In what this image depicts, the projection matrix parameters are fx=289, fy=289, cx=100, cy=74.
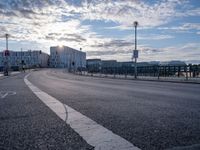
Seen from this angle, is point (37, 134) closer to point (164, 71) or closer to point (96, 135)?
point (96, 135)

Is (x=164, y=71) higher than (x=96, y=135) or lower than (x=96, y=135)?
higher

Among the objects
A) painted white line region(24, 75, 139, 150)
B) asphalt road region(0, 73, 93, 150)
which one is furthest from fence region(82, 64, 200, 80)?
asphalt road region(0, 73, 93, 150)

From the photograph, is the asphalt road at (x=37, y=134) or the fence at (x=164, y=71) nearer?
the asphalt road at (x=37, y=134)

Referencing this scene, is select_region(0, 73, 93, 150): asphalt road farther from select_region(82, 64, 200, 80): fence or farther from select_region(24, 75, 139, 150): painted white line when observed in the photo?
select_region(82, 64, 200, 80): fence

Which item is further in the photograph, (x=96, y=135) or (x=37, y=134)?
(x=37, y=134)

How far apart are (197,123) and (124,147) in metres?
2.24

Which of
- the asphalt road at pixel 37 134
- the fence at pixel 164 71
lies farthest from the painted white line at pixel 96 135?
the fence at pixel 164 71

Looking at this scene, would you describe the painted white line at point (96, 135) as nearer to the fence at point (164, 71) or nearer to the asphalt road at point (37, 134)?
the asphalt road at point (37, 134)

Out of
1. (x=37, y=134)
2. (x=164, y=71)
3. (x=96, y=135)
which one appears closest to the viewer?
(x=96, y=135)

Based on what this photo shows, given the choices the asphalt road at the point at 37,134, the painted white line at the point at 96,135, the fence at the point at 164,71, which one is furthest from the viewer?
the fence at the point at 164,71

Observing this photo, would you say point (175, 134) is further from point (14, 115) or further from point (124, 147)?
point (14, 115)

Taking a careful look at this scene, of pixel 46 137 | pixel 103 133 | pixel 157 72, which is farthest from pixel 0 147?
pixel 157 72

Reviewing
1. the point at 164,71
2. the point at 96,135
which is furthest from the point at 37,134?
the point at 164,71

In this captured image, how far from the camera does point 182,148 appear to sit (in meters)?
3.83
